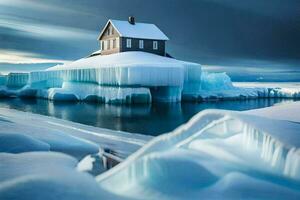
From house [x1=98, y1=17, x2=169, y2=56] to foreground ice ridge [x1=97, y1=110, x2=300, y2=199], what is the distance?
1.20 metres

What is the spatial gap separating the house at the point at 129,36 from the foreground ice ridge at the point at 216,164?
3.92 ft

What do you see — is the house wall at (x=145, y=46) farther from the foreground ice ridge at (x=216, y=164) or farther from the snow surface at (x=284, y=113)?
the foreground ice ridge at (x=216, y=164)

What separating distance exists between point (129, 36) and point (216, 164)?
7.22 feet

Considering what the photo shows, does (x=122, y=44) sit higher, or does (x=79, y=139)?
(x=122, y=44)

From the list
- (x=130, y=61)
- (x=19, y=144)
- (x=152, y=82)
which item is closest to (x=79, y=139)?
(x=19, y=144)

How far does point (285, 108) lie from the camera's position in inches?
97.2

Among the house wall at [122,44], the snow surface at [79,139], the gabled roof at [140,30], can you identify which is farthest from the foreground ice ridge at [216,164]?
the house wall at [122,44]

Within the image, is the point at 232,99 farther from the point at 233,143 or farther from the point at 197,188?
the point at 197,188

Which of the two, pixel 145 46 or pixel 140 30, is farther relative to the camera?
pixel 145 46

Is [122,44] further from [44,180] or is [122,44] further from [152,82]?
[44,180]

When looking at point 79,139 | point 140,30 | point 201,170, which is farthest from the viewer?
point 140,30

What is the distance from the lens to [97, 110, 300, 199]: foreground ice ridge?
1764 mm

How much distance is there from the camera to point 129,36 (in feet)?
12.6

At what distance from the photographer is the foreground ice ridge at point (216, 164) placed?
176 centimetres
